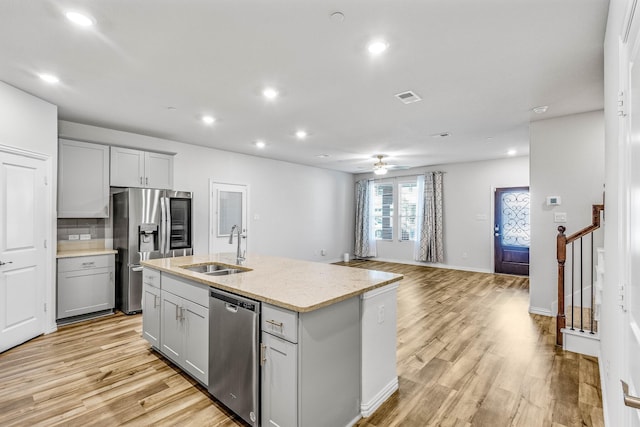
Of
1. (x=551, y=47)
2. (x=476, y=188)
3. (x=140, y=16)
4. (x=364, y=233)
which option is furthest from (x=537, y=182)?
(x=364, y=233)

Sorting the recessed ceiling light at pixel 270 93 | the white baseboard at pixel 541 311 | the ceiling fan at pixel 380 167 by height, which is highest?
the recessed ceiling light at pixel 270 93

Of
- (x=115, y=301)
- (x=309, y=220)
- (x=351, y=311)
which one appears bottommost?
(x=115, y=301)

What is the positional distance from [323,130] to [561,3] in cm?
311

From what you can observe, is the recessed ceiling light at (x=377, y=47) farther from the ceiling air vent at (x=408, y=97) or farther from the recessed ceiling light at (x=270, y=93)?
the recessed ceiling light at (x=270, y=93)

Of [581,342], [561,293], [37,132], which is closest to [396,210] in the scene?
[561,293]

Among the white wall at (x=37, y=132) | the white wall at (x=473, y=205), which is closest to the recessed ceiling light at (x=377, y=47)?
the white wall at (x=37, y=132)

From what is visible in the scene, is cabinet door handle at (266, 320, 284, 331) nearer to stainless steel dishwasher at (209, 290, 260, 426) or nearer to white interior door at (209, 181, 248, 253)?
stainless steel dishwasher at (209, 290, 260, 426)

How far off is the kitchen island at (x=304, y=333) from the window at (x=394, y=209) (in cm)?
599

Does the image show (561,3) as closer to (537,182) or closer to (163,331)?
(537,182)

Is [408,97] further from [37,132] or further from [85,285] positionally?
[85,285]

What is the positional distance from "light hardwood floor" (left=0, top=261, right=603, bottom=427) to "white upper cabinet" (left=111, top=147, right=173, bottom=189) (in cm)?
195

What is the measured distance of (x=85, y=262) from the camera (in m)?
4.07

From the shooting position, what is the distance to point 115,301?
4.41m

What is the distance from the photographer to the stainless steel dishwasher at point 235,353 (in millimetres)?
1926
